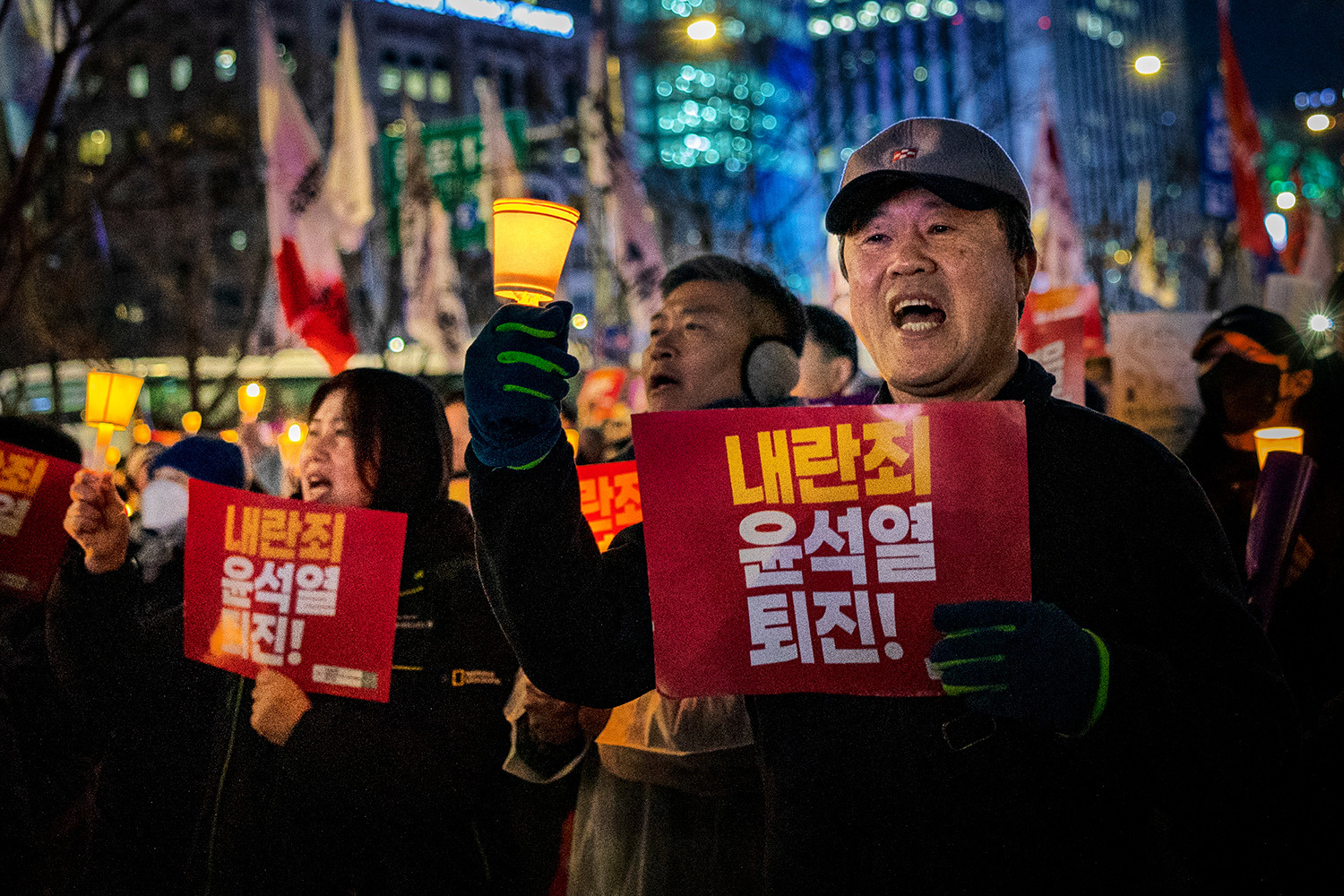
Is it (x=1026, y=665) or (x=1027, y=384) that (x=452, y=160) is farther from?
(x=1026, y=665)

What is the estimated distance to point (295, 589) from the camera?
2641 millimetres

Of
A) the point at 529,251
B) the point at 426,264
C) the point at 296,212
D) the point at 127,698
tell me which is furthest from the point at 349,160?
the point at 529,251

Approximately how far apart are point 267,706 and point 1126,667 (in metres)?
2.07

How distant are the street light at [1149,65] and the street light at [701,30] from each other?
7.25m

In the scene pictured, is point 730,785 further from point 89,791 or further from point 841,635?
point 89,791

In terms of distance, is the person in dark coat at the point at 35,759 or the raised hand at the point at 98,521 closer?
the raised hand at the point at 98,521

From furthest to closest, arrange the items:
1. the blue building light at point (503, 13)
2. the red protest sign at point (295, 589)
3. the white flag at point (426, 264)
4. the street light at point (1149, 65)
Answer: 1. the street light at point (1149, 65)
2. the blue building light at point (503, 13)
3. the white flag at point (426, 264)
4. the red protest sign at point (295, 589)

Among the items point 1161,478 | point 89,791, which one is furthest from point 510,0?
point 1161,478

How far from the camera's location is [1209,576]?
5.20 ft

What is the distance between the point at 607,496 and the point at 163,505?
1.53m

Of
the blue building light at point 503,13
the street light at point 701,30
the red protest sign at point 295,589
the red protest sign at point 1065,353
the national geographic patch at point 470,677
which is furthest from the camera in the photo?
the blue building light at point 503,13

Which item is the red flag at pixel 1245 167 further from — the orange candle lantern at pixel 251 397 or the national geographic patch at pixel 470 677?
the national geographic patch at pixel 470 677

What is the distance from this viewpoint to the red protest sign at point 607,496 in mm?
3061

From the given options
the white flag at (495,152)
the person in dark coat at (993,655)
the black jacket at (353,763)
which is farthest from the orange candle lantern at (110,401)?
the white flag at (495,152)
